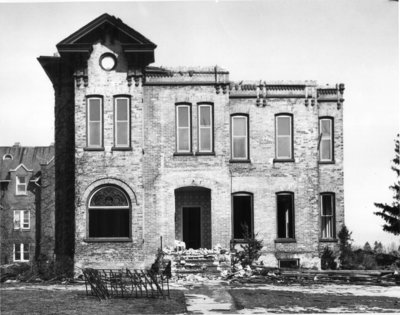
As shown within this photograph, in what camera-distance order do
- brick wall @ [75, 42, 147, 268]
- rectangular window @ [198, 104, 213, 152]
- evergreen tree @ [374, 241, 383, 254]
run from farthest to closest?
evergreen tree @ [374, 241, 383, 254]
rectangular window @ [198, 104, 213, 152]
brick wall @ [75, 42, 147, 268]

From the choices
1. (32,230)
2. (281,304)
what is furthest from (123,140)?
(32,230)

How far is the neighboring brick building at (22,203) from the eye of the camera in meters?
47.1

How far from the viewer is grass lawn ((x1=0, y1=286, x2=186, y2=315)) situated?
16.5 meters

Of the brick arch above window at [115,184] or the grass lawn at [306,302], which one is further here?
the brick arch above window at [115,184]

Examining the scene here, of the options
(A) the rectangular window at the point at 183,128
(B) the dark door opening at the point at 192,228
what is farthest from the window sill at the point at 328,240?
(A) the rectangular window at the point at 183,128

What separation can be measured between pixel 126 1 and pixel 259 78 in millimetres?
12672

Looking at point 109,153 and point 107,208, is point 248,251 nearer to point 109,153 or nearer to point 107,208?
point 107,208

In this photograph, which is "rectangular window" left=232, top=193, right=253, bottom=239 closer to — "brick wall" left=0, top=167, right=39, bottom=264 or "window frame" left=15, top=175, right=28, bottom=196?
"brick wall" left=0, top=167, right=39, bottom=264

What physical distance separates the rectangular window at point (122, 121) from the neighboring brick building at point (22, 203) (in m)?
21.5

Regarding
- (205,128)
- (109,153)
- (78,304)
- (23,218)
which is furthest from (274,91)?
(23,218)

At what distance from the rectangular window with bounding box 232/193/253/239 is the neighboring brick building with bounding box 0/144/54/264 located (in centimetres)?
2200

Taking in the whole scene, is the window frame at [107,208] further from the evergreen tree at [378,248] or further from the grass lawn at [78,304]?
the evergreen tree at [378,248]

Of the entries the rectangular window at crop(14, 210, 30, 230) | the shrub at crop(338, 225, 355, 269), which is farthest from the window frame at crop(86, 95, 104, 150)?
the rectangular window at crop(14, 210, 30, 230)

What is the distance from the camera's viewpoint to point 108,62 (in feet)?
87.8
